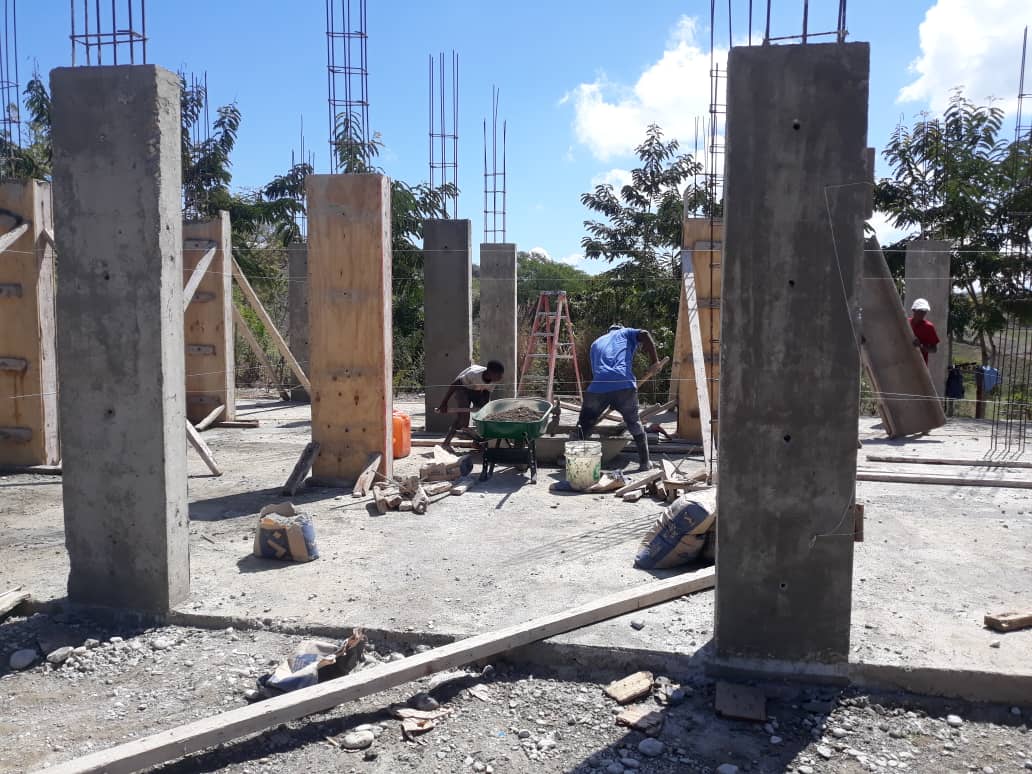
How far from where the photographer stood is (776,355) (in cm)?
367

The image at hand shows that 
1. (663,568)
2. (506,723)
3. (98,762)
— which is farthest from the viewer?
(663,568)

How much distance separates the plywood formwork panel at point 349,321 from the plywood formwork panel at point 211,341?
14.3 feet

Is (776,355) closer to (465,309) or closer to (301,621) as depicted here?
(301,621)

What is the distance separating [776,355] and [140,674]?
350 centimetres

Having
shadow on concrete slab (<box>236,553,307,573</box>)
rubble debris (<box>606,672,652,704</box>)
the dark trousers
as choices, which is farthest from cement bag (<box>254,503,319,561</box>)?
the dark trousers

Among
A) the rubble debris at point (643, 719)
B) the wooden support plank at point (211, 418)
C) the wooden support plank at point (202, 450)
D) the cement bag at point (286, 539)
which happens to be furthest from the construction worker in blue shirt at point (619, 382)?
the wooden support plank at point (211, 418)

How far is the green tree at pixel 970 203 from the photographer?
14125 millimetres

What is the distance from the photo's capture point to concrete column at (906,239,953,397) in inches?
497

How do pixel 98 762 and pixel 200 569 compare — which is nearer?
pixel 98 762

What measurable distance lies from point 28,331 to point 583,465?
586cm

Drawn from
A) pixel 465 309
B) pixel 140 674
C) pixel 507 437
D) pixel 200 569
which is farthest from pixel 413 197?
pixel 140 674

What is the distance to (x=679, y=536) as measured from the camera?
16.8 ft

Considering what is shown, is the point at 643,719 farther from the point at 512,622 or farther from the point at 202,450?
the point at 202,450

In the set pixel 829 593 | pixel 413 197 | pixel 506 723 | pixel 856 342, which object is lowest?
pixel 506 723
